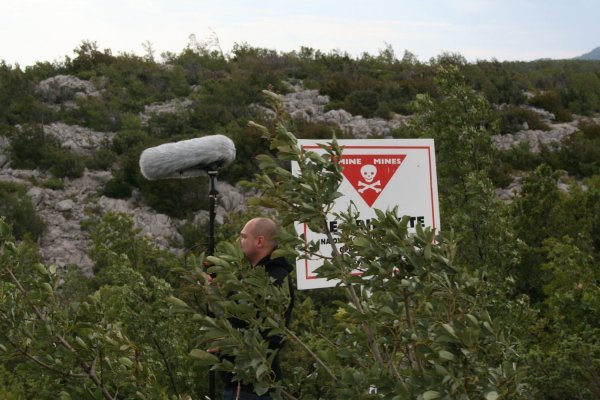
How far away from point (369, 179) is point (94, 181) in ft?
43.5

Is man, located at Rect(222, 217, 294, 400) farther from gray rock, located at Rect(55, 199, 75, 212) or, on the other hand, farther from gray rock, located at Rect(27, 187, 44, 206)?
gray rock, located at Rect(27, 187, 44, 206)

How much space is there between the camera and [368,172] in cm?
428

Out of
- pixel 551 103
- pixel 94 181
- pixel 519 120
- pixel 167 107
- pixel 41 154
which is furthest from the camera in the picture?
pixel 551 103

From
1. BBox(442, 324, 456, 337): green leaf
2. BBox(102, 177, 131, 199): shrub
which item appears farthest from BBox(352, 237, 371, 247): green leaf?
BBox(102, 177, 131, 199): shrub

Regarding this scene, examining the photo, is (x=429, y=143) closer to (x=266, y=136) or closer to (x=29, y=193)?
(x=266, y=136)

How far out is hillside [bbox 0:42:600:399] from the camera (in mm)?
1993

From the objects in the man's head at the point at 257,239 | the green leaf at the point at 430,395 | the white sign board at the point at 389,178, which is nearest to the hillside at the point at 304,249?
the green leaf at the point at 430,395

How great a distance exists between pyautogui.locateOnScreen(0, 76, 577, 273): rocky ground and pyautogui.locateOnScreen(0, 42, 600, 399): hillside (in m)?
0.06

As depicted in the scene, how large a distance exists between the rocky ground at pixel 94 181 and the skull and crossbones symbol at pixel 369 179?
7443 mm

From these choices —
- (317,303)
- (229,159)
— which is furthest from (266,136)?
(317,303)

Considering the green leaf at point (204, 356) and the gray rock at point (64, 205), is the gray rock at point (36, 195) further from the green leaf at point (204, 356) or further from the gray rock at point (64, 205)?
the green leaf at point (204, 356)

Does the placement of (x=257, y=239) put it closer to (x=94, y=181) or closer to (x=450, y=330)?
(x=450, y=330)

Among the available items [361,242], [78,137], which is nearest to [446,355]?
[361,242]

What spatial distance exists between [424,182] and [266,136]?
2340 millimetres
